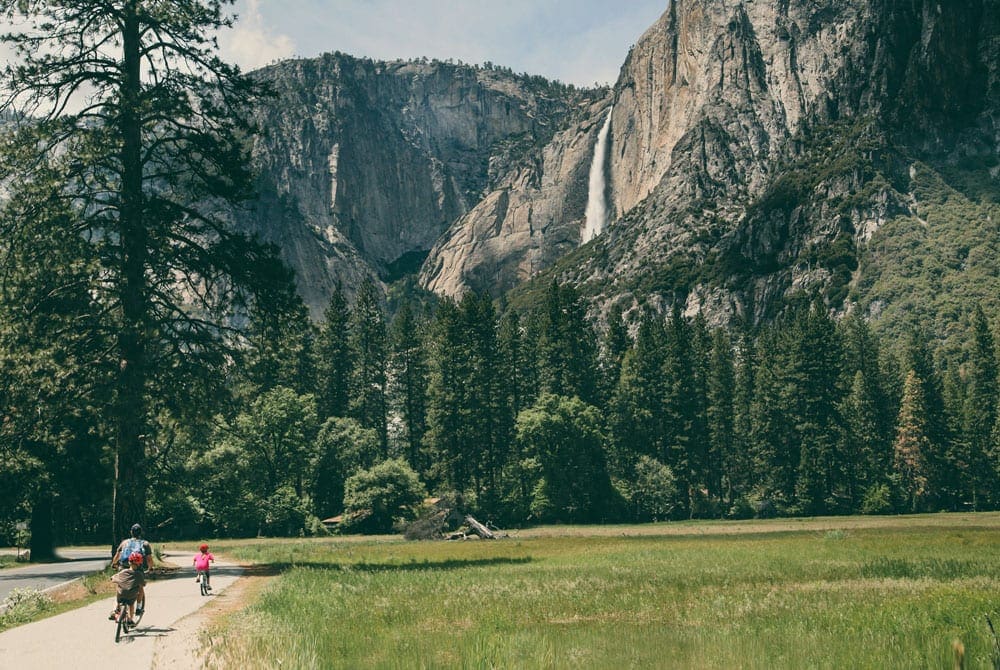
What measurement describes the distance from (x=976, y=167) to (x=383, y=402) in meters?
133

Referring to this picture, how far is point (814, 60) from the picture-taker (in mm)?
191625

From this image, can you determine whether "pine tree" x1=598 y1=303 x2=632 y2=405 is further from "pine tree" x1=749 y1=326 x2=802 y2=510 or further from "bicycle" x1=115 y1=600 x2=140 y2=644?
"bicycle" x1=115 y1=600 x2=140 y2=644

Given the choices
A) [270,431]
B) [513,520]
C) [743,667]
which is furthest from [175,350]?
[513,520]

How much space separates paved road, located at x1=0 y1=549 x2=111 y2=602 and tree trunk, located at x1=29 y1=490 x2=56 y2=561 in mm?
947

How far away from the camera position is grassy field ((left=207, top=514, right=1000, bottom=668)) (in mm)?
12398

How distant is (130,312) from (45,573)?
11235 millimetres

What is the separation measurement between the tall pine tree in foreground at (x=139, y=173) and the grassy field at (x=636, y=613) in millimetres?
6888

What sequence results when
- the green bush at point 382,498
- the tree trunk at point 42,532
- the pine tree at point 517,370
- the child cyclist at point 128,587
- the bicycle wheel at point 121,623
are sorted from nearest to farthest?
the bicycle wheel at point 121,623
the child cyclist at point 128,587
the tree trunk at point 42,532
the green bush at point 382,498
the pine tree at point 517,370

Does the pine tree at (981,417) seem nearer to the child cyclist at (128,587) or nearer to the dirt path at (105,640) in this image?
the dirt path at (105,640)

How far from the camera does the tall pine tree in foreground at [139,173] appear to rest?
25.3 m

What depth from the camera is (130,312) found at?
2592 cm

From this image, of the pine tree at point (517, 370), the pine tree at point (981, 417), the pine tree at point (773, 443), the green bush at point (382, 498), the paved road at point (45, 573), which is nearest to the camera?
the paved road at point (45, 573)

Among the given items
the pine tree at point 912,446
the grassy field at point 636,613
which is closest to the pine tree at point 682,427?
the pine tree at point 912,446

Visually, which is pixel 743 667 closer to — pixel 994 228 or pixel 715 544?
pixel 715 544
